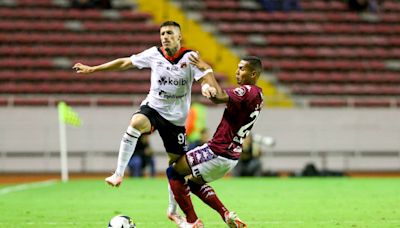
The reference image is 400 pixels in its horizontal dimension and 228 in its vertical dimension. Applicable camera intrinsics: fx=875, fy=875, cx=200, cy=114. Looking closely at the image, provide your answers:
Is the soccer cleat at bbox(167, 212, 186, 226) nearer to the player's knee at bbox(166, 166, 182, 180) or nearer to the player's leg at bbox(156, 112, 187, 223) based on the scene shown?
the player's leg at bbox(156, 112, 187, 223)

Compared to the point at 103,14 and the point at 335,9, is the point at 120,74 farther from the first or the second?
the point at 335,9

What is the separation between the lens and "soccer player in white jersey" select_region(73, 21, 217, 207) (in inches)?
349

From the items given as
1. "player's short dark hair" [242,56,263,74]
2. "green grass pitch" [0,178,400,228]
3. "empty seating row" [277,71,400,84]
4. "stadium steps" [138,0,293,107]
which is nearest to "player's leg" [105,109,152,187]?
"green grass pitch" [0,178,400,228]

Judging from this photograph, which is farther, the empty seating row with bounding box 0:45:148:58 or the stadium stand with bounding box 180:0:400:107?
the stadium stand with bounding box 180:0:400:107

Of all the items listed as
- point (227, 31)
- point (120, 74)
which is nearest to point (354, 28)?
point (227, 31)

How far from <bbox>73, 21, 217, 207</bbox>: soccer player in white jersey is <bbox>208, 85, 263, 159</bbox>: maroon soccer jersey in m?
0.71

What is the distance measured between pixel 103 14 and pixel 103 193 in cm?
1205

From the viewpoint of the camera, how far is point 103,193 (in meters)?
15.1

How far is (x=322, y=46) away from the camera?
88.1ft

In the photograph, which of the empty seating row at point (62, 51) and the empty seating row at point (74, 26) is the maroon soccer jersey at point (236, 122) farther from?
the empty seating row at point (74, 26)

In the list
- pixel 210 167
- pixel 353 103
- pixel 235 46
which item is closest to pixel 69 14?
pixel 235 46

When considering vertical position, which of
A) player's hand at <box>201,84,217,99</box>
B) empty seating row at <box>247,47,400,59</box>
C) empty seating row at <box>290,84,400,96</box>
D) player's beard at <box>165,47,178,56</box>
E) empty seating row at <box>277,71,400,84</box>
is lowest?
empty seating row at <box>290,84,400,96</box>

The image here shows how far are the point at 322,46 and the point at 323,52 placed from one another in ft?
1.18

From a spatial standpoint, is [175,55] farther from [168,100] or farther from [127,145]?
[127,145]
